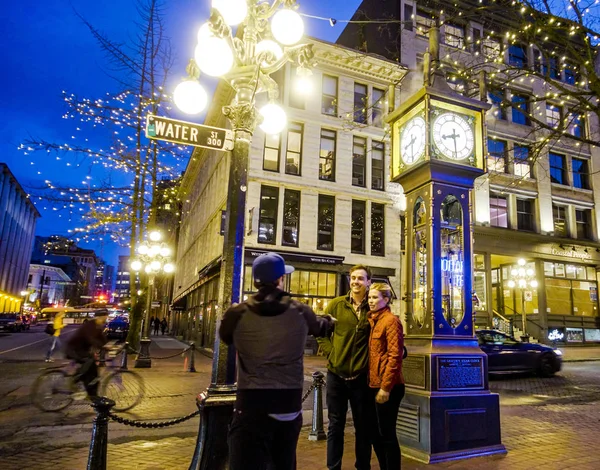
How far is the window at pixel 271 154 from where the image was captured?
71.4 feet

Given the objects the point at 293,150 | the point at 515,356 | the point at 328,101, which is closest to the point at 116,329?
the point at 293,150

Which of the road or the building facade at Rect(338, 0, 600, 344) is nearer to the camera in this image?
the road

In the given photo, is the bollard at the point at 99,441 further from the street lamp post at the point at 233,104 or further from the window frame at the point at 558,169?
the window frame at the point at 558,169

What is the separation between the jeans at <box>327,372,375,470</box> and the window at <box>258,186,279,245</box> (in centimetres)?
1722

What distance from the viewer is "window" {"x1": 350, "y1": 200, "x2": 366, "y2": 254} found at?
22914 millimetres

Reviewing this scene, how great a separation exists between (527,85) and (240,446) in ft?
101

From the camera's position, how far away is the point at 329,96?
924 inches

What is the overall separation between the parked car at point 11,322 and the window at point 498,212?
39.4 m

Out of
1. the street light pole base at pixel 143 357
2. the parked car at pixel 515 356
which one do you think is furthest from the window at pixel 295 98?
the parked car at pixel 515 356

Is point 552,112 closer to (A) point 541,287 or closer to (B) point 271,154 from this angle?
(A) point 541,287

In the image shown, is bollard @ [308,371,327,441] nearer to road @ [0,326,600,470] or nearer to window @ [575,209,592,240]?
road @ [0,326,600,470]

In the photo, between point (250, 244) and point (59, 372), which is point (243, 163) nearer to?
point (59, 372)

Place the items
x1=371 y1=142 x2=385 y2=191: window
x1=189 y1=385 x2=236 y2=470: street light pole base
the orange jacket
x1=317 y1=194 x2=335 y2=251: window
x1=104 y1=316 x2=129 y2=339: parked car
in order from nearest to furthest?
x1=189 y1=385 x2=236 y2=470: street light pole base
the orange jacket
x1=317 y1=194 x2=335 y2=251: window
x1=371 y1=142 x2=385 y2=191: window
x1=104 y1=316 x2=129 y2=339: parked car

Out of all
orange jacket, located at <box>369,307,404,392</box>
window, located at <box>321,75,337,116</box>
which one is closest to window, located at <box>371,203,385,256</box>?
window, located at <box>321,75,337,116</box>
